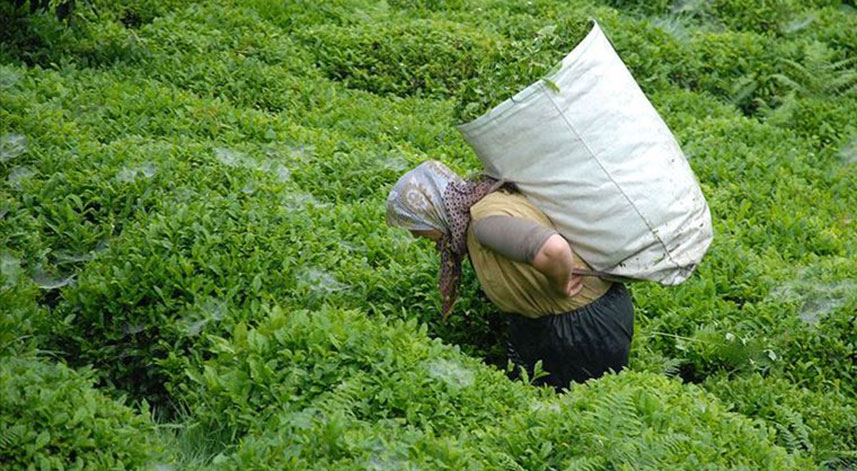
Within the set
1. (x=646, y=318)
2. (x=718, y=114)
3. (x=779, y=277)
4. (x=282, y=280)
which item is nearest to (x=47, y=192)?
(x=282, y=280)

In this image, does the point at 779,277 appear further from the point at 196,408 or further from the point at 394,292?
the point at 196,408

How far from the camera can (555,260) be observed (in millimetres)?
5035

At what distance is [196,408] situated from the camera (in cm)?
500

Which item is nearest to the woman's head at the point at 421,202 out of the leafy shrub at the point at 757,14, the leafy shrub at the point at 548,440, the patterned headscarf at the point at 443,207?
the patterned headscarf at the point at 443,207

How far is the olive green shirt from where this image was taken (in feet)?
17.5

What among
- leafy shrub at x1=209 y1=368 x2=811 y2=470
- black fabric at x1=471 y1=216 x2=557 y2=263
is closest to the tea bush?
leafy shrub at x1=209 y1=368 x2=811 y2=470

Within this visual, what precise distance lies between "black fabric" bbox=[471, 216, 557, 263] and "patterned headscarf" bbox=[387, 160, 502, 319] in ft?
0.82

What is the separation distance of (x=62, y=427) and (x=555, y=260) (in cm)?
195

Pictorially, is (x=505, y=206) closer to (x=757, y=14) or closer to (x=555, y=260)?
(x=555, y=260)

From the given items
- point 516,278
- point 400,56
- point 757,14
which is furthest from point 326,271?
point 757,14

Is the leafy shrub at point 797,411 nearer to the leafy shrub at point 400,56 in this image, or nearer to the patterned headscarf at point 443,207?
the patterned headscarf at point 443,207

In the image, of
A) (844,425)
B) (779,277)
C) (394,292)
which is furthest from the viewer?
(779,277)

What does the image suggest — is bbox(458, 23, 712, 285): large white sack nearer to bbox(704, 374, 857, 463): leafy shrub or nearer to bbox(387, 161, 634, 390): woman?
bbox(387, 161, 634, 390): woman

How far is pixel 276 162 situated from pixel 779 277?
2.76 metres
